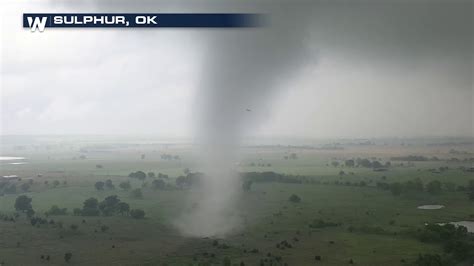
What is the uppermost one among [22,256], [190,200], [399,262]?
[190,200]

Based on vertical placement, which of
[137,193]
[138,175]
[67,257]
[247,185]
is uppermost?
[138,175]

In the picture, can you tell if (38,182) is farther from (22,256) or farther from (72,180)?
(22,256)

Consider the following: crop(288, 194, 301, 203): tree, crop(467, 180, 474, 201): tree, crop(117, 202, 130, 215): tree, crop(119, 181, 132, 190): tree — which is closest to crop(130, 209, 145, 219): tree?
crop(117, 202, 130, 215): tree

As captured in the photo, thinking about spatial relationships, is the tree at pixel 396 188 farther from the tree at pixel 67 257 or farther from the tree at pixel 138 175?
the tree at pixel 67 257

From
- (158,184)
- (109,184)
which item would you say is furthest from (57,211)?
(158,184)

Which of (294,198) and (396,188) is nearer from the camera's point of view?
(294,198)

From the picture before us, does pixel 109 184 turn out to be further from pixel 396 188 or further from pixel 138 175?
pixel 396 188

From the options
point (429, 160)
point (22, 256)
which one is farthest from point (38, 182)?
point (429, 160)

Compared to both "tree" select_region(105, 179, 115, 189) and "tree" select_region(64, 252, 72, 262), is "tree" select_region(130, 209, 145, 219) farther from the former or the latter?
"tree" select_region(64, 252, 72, 262)
